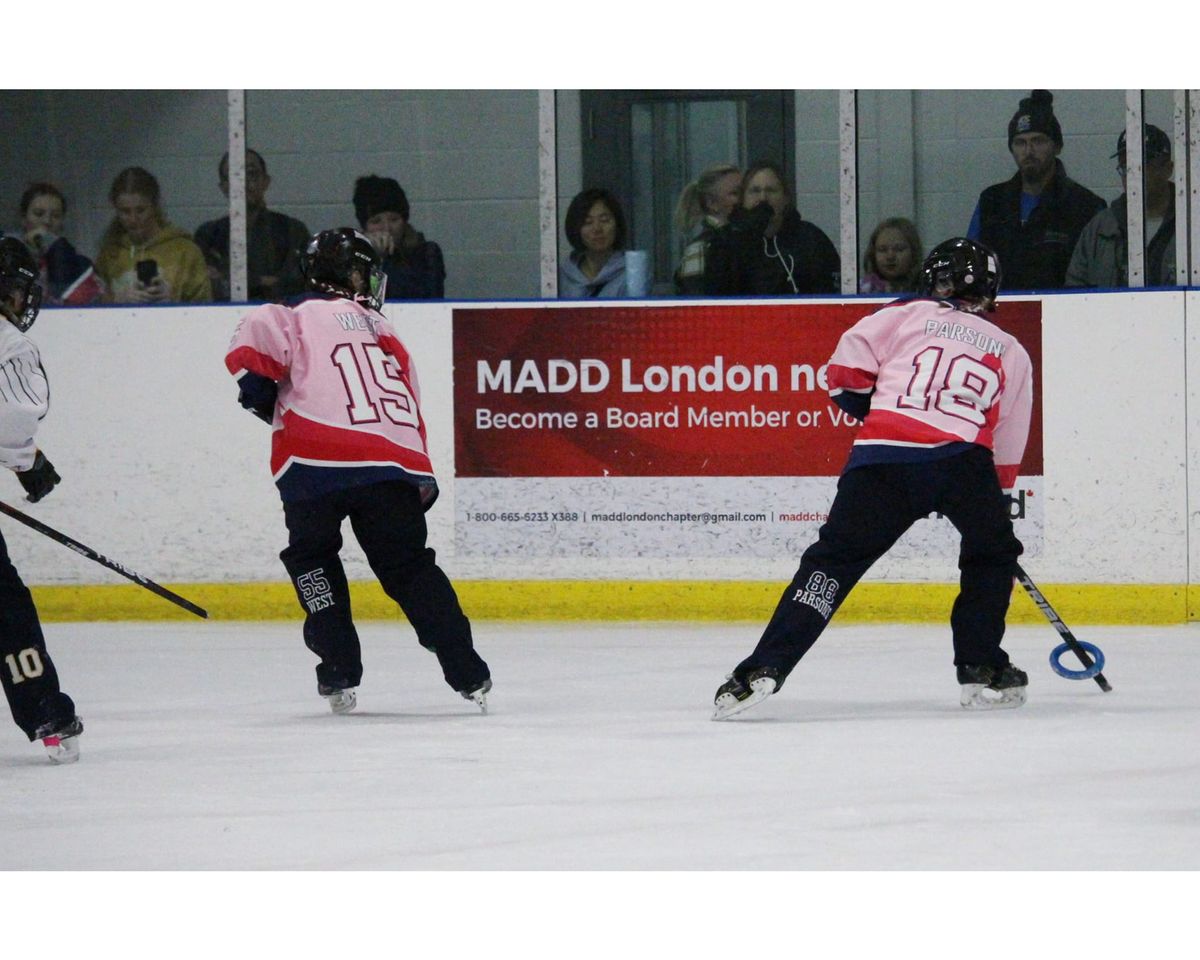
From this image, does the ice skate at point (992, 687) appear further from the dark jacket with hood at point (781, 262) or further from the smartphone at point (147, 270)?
the smartphone at point (147, 270)

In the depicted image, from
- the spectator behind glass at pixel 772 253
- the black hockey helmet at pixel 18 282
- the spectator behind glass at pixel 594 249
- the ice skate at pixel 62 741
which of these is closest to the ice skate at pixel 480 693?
the ice skate at pixel 62 741

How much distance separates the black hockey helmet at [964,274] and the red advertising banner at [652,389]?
6.12ft

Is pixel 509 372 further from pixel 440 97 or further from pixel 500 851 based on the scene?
pixel 500 851

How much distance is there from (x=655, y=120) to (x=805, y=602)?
3032 millimetres

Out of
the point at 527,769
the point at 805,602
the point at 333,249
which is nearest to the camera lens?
the point at 527,769

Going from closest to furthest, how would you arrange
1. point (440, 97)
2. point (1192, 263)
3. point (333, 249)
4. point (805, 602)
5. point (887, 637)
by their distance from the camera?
point (805, 602)
point (333, 249)
point (887, 637)
point (1192, 263)
point (440, 97)

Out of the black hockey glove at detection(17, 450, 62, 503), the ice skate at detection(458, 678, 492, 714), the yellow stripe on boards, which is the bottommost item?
the yellow stripe on boards

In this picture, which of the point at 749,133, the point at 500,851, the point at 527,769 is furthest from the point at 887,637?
the point at 500,851

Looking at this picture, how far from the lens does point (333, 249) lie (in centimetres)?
495

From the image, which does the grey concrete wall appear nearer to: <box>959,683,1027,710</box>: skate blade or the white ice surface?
the white ice surface

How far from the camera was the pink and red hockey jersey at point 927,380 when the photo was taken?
15.4 ft

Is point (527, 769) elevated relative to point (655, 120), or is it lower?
lower

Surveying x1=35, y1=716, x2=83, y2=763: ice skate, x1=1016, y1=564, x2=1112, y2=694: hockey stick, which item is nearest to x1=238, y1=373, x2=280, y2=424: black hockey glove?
x1=35, y1=716, x2=83, y2=763: ice skate

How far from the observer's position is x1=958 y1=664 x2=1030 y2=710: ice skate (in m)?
4.79
